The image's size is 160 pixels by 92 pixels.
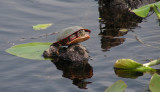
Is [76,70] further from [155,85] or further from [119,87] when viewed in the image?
[155,85]

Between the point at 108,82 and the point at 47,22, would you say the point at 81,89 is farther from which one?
the point at 47,22

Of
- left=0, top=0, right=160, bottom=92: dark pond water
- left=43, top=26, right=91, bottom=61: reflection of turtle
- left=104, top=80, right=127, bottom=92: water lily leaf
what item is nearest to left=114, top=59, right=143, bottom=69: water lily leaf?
left=0, top=0, right=160, bottom=92: dark pond water

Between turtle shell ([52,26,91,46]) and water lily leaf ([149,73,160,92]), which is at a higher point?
turtle shell ([52,26,91,46])

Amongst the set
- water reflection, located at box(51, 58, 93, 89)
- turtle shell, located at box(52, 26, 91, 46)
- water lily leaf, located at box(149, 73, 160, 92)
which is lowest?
water lily leaf, located at box(149, 73, 160, 92)

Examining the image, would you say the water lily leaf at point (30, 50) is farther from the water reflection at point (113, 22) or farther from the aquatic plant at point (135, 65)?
the aquatic plant at point (135, 65)

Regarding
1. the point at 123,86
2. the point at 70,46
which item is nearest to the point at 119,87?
the point at 123,86

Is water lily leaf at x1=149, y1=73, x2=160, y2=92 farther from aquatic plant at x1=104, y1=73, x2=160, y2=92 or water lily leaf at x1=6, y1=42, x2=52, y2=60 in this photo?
water lily leaf at x1=6, y1=42, x2=52, y2=60

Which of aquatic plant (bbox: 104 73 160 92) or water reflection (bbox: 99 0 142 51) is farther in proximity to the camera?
water reflection (bbox: 99 0 142 51)
